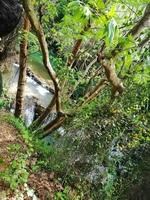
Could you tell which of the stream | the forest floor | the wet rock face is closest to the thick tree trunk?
the wet rock face

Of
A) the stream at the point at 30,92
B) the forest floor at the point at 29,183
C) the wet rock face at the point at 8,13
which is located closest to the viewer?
the forest floor at the point at 29,183

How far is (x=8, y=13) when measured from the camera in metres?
6.27

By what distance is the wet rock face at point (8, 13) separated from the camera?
619 cm

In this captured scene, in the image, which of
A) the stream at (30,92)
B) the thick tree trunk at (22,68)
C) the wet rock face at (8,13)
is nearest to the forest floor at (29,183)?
the thick tree trunk at (22,68)

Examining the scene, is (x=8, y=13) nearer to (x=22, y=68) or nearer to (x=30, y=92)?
(x=22, y=68)

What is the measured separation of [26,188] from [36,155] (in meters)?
1.56

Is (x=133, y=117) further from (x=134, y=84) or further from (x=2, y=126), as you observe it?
(x=2, y=126)

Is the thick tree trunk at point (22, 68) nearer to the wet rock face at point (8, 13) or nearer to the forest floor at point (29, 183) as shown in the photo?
the wet rock face at point (8, 13)

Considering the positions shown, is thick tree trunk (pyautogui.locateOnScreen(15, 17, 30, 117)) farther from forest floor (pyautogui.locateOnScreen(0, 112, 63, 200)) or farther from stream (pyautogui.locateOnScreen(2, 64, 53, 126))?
stream (pyautogui.locateOnScreen(2, 64, 53, 126))

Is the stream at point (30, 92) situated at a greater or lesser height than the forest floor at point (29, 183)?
greater

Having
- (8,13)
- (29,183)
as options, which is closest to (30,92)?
(8,13)

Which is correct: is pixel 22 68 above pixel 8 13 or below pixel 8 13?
below

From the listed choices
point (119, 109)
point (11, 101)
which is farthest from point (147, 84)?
point (11, 101)

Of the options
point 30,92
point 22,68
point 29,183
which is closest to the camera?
point 29,183
